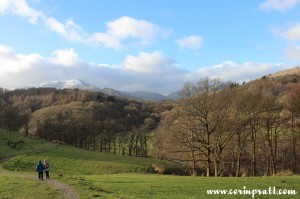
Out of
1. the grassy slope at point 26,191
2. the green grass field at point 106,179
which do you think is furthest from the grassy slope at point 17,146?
the grassy slope at point 26,191

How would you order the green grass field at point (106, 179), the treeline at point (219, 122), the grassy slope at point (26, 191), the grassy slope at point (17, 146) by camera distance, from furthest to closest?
the grassy slope at point (17, 146)
the treeline at point (219, 122)
the green grass field at point (106, 179)
the grassy slope at point (26, 191)

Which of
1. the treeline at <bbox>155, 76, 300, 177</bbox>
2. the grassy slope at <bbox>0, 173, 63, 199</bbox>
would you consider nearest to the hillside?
the treeline at <bbox>155, 76, 300, 177</bbox>

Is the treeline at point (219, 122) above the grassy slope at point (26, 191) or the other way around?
above

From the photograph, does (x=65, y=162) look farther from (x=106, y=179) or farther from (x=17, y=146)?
(x=106, y=179)

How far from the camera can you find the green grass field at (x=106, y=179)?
2719 centimetres

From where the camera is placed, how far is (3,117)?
123938mm

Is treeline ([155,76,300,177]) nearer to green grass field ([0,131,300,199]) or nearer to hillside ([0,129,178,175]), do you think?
hillside ([0,129,178,175])

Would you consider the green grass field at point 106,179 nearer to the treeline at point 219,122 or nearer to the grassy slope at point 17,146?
the grassy slope at point 17,146

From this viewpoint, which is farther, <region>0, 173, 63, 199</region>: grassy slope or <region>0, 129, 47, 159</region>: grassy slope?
<region>0, 129, 47, 159</region>: grassy slope

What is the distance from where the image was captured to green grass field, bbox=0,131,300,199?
27188mm

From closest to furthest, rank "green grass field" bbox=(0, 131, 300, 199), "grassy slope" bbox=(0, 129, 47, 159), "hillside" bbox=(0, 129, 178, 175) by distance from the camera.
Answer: "green grass field" bbox=(0, 131, 300, 199) < "hillside" bbox=(0, 129, 178, 175) < "grassy slope" bbox=(0, 129, 47, 159)

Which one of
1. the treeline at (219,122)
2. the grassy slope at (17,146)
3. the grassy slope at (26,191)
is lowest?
the grassy slope at (26,191)

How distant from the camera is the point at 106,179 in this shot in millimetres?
37875

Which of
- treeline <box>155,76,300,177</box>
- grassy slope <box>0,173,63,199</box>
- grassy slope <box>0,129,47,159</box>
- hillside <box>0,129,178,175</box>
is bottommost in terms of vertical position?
hillside <box>0,129,178,175</box>
